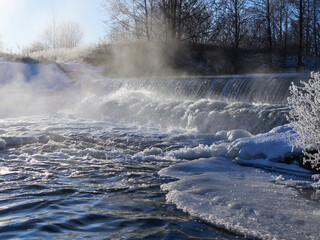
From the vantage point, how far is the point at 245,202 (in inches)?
143

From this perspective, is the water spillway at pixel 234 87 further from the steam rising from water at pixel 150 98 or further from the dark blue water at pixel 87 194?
the dark blue water at pixel 87 194

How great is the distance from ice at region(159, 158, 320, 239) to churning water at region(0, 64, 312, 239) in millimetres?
186

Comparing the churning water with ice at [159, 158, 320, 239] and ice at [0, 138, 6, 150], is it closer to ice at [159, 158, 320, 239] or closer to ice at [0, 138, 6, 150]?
ice at [0, 138, 6, 150]

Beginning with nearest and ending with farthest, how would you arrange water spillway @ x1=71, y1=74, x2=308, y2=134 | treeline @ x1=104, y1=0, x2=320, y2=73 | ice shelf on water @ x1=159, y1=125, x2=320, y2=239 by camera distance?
ice shelf on water @ x1=159, y1=125, x2=320, y2=239 → water spillway @ x1=71, y1=74, x2=308, y2=134 → treeline @ x1=104, y1=0, x2=320, y2=73

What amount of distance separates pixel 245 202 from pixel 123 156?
10.1 ft

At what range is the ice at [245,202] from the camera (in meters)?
3.00

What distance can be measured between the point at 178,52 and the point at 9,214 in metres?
20.2

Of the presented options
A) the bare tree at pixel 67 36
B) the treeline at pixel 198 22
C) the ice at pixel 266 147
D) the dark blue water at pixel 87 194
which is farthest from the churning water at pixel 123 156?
the bare tree at pixel 67 36

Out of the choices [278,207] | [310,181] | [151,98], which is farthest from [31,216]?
[151,98]

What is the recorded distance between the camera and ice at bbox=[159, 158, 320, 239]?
3.00m

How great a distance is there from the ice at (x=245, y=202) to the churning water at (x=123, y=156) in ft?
0.61

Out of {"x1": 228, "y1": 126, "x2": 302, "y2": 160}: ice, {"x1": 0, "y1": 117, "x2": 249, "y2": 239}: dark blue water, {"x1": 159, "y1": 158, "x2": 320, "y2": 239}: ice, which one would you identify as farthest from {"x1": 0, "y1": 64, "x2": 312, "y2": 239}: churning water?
{"x1": 228, "y1": 126, "x2": 302, "y2": 160}: ice

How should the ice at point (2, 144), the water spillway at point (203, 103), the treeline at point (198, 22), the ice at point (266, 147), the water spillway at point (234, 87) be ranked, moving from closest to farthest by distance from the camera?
1. the ice at point (266, 147)
2. the ice at point (2, 144)
3. the water spillway at point (203, 103)
4. the water spillway at point (234, 87)
5. the treeline at point (198, 22)

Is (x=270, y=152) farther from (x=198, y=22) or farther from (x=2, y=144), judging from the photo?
(x=198, y=22)
